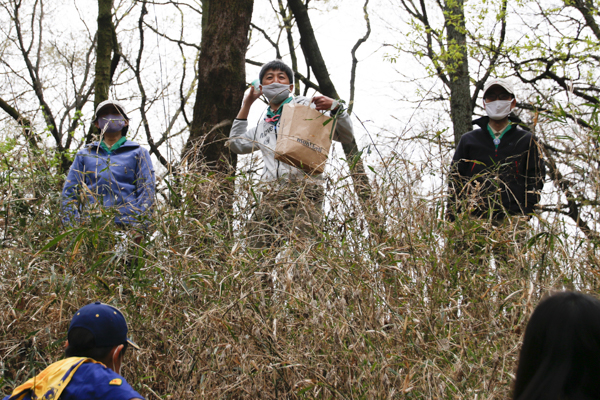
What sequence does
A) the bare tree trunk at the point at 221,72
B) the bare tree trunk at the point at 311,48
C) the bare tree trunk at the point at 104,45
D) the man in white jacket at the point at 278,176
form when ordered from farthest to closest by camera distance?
the bare tree trunk at the point at 104,45
the bare tree trunk at the point at 311,48
the bare tree trunk at the point at 221,72
the man in white jacket at the point at 278,176

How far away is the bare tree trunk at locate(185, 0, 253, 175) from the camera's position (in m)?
4.25

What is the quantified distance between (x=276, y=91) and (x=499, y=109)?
162 cm

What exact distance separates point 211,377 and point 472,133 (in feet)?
8.55

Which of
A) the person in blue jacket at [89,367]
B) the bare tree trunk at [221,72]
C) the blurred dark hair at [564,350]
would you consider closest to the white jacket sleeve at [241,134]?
the bare tree trunk at [221,72]

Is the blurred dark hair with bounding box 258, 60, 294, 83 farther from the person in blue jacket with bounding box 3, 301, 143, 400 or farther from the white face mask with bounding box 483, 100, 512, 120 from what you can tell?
the person in blue jacket with bounding box 3, 301, 143, 400

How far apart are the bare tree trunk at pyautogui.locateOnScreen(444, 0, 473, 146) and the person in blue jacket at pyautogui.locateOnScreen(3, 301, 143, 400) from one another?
6.79 m

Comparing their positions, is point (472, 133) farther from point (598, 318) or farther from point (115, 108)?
point (598, 318)

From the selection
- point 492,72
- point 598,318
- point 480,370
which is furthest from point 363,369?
point 492,72

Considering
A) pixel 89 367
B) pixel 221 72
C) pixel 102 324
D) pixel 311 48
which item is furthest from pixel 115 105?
pixel 311 48

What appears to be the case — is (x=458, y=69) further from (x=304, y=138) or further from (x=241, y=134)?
(x=304, y=138)

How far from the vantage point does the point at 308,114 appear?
319 cm

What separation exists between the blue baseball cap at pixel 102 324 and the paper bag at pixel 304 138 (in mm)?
1550

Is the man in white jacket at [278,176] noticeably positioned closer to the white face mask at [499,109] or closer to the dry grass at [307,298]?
the dry grass at [307,298]

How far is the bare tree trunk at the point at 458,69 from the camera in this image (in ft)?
26.6
